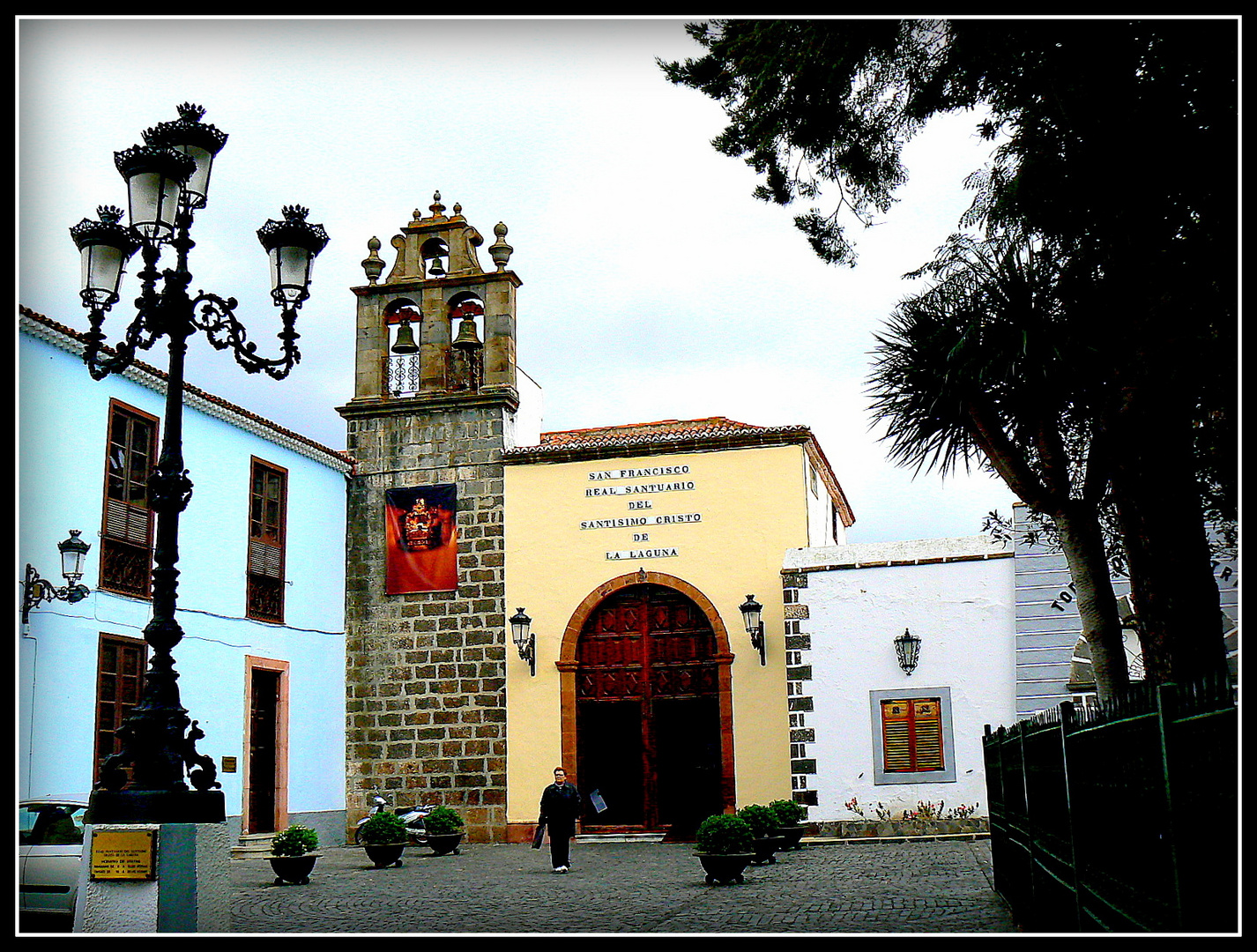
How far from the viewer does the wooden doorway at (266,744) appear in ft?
51.7

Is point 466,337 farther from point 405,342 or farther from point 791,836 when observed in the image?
point 791,836

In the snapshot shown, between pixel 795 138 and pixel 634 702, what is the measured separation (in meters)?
10.7

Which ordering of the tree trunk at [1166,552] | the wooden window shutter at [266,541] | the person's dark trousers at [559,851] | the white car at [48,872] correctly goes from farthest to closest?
the wooden window shutter at [266,541], the person's dark trousers at [559,851], the white car at [48,872], the tree trunk at [1166,552]

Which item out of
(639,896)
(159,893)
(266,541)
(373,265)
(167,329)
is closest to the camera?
(159,893)

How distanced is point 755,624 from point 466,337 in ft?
19.1

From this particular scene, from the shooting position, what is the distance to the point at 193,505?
14.9m

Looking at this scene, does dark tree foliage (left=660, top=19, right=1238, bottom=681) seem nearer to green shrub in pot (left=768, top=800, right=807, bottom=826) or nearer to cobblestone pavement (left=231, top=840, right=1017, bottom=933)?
cobblestone pavement (left=231, top=840, right=1017, bottom=933)

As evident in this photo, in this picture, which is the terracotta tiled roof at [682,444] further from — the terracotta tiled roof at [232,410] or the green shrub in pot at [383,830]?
the green shrub in pot at [383,830]

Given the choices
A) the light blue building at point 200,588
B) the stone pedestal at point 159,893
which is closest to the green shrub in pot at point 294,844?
the light blue building at point 200,588

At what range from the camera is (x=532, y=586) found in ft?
58.5

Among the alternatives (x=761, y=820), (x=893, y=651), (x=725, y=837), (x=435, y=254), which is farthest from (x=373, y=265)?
(x=725, y=837)

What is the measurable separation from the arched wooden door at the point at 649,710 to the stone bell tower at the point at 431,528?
126 cm

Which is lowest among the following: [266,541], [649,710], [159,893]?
[159,893]

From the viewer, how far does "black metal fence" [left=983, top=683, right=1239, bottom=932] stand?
3.55 metres
